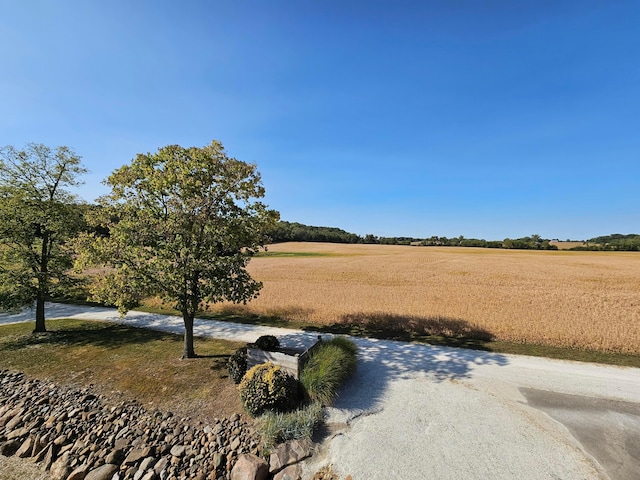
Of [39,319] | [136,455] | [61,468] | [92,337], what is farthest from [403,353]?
[39,319]

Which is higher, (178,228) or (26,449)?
(178,228)

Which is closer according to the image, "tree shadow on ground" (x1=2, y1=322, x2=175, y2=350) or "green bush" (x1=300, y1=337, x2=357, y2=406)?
"green bush" (x1=300, y1=337, x2=357, y2=406)

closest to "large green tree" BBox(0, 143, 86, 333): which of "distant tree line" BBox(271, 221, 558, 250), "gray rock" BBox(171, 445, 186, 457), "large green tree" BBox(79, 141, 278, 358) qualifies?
"large green tree" BBox(79, 141, 278, 358)

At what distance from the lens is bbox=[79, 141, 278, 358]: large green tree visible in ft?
36.2

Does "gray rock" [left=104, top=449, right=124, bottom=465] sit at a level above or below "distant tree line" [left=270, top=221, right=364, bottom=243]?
below

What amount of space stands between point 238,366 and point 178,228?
222 inches

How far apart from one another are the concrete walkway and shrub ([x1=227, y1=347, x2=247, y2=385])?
12.6 ft

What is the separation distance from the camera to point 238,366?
1105 centimetres

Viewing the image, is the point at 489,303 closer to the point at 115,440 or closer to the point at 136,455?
the point at 136,455

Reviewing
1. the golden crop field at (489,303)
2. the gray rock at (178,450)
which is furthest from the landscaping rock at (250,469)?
the golden crop field at (489,303)

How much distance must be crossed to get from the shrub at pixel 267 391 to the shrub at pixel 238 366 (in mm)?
1691

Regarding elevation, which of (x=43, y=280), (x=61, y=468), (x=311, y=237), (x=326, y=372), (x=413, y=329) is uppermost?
(x=311, y=237)

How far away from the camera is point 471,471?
A: 6668 mm

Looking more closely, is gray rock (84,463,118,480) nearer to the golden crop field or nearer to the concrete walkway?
the concrete walkway
